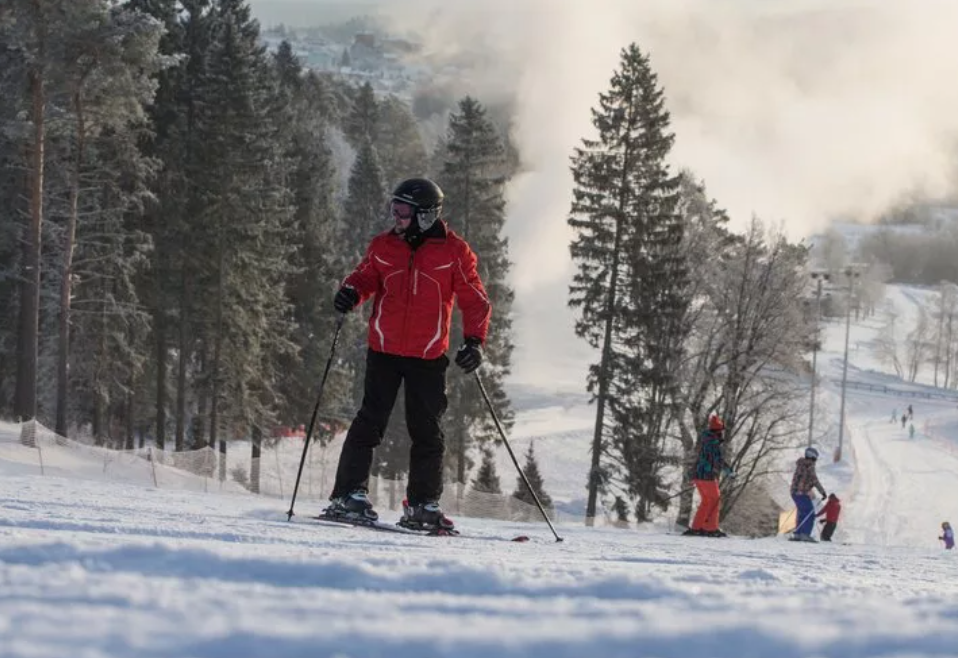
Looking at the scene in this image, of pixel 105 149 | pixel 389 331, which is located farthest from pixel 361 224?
pixel 389 331

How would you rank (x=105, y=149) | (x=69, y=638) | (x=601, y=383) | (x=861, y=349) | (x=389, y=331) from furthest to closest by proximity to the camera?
(x=861, y=349)
(x=601, y=383)
(x=105, y=149)
(x=389, y=331)
(x=69, y=638)

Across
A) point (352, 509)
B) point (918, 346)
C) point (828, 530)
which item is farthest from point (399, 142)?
point (352, 509)

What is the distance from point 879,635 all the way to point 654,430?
2601 centimetres

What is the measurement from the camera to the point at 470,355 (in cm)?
605

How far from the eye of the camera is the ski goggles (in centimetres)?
580

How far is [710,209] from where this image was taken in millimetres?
30453

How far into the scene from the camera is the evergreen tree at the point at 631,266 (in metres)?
27.3

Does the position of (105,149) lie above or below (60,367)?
above

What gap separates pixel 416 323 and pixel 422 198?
0.78 metres

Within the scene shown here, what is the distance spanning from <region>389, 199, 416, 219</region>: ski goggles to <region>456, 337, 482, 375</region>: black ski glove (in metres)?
0.89

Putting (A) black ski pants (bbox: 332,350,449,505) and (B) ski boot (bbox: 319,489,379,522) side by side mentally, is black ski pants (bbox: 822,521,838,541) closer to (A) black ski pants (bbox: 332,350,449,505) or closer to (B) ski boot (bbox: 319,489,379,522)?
(A) black ski pants (bbox: 332,350,449,505)

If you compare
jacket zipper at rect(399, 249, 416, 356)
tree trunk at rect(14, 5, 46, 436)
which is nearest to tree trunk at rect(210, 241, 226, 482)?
tree trunk at rect(14, 5, 46, 436)

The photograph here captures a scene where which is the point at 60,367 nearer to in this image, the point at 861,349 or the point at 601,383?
the point at 601,383

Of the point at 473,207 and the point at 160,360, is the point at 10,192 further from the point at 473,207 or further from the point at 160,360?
the point at 473,207
